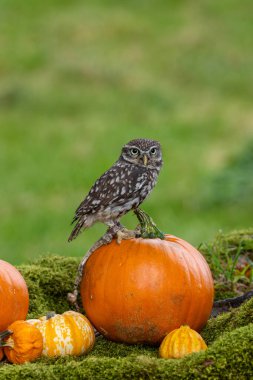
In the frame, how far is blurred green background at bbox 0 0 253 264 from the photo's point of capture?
45.9ft

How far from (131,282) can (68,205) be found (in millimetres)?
8520

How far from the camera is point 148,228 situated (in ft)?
19.7

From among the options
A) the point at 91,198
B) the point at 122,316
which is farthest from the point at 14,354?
the point at 91,198

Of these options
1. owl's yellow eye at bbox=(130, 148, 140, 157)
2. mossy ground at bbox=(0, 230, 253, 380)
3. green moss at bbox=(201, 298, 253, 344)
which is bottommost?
mossy ground at bbox=(0, 230, 253, 380)

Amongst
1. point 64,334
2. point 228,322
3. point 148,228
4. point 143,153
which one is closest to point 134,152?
point 143,153

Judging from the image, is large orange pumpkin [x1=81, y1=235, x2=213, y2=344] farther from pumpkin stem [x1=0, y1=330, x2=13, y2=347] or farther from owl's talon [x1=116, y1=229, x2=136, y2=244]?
pumpkin stem [x1=0, y1=330, x2=13, y2=347]


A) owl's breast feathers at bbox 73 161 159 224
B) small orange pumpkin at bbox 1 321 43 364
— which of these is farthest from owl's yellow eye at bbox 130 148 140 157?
small orange pumpkin at bbox 1 321 43 364

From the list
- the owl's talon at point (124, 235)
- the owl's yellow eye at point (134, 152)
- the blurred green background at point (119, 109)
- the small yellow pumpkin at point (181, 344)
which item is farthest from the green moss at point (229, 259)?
the blurred green background at point (119, 109)

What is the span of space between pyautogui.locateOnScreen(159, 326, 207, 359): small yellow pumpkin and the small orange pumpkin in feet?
2.36

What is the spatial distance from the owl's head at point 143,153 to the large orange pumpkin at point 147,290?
0.55m

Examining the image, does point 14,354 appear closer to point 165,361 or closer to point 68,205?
point 165,361

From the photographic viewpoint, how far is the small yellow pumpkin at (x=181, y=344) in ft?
17.5

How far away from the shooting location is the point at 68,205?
560 inches

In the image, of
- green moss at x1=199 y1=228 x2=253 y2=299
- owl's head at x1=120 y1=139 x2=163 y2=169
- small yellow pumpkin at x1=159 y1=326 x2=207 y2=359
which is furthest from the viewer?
green moss at x1=199 y1=228 x2=253 y2=299
